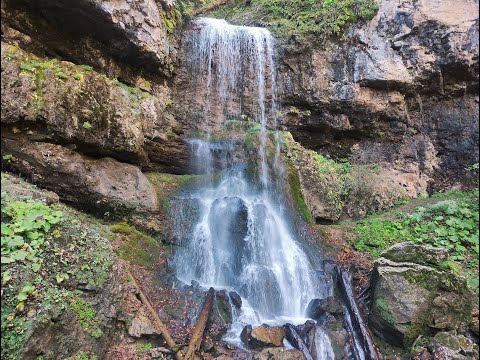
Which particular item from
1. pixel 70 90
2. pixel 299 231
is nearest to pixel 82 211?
pixel 70 90

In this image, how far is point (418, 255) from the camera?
6535 millimetres

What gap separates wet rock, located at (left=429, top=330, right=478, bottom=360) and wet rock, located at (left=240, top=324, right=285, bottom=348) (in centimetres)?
262

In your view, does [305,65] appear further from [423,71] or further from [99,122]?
[99,122]

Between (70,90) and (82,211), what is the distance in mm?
2679

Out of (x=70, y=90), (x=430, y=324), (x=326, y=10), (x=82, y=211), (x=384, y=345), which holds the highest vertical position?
(x=326, y=10)

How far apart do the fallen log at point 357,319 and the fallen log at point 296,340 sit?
1.14 metres

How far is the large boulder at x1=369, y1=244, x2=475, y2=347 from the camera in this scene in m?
5.75

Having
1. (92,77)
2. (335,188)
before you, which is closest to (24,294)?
(92,77)

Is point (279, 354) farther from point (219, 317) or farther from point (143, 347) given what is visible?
point (143, 347)

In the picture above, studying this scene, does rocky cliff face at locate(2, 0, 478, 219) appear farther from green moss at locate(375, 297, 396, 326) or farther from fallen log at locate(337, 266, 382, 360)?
green moss at locate(375, 297, 396, 326)

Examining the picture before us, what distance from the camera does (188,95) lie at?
12.0m

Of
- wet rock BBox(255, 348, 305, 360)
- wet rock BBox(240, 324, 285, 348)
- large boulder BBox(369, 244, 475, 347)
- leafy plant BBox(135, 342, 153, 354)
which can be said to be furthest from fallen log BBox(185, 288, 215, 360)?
large boulder BBox(369, 244, 475, 347)

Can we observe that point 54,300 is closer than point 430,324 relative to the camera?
Yes

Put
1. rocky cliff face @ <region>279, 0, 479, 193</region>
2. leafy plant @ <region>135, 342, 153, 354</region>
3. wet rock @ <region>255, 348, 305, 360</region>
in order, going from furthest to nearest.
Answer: rocky cliff face @ <region>279, 0, 479, 193</region>
wet rock @ <region>255, 348, 305, 360</region>
leafy plant @ <region>135, 342, 153, 354</region>
